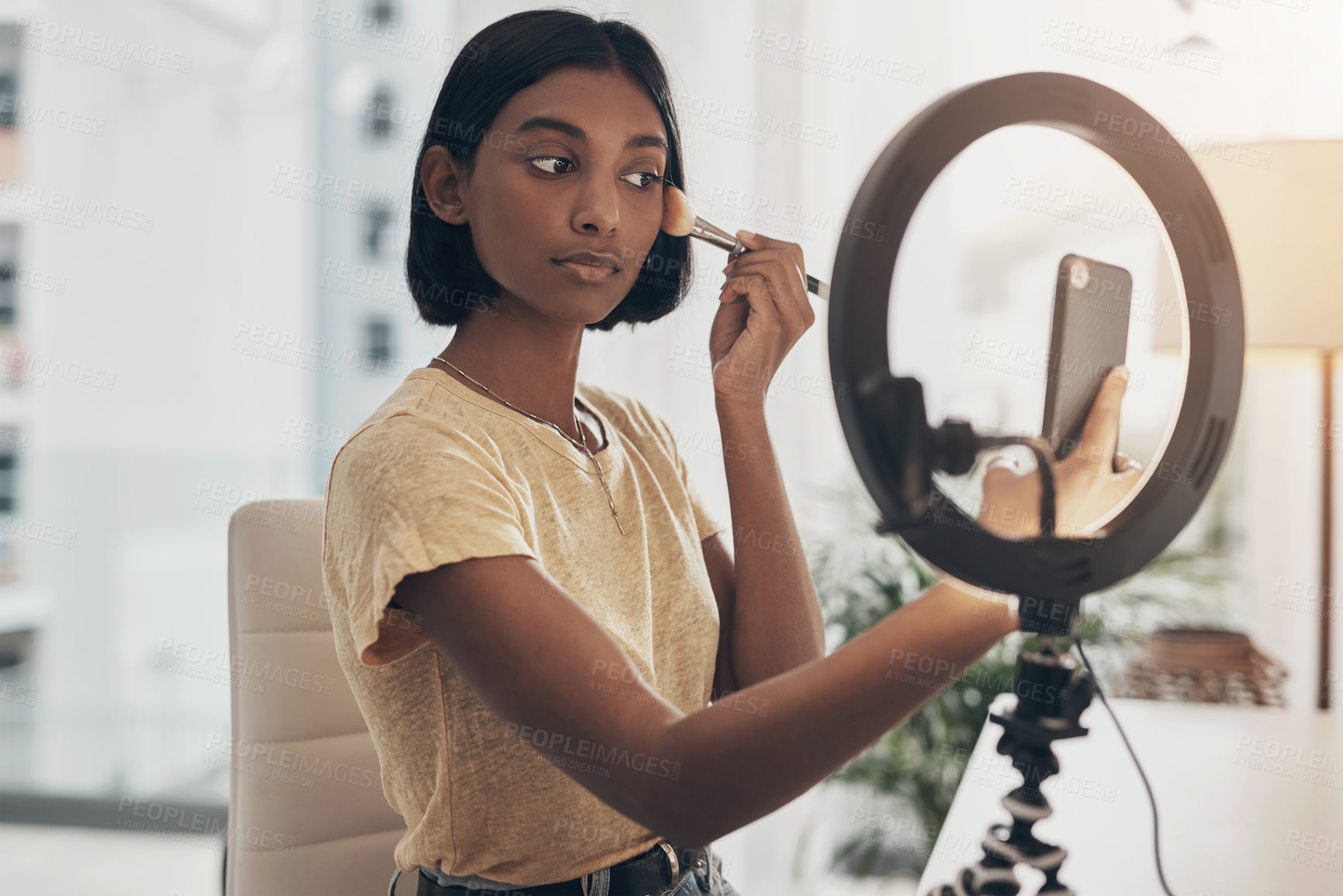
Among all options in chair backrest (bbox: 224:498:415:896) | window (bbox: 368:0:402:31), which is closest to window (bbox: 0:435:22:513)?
window (bbox: 368:0:402:31)

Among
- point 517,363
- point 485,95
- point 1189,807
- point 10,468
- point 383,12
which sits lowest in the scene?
point 1189,807

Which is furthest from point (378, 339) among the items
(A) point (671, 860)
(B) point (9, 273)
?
(A) point (671, 860)

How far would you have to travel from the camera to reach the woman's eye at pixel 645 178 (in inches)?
33.4

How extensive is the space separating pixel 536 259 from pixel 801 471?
1376 mm

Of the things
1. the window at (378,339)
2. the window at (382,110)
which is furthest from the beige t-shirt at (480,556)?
the window at (382,110)

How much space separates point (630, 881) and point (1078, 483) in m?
0.50

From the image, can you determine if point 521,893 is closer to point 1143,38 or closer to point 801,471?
point 801,471

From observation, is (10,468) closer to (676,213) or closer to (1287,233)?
(676,213)

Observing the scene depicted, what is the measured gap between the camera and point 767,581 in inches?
→ 39.4

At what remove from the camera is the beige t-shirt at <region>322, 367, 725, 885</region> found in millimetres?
671

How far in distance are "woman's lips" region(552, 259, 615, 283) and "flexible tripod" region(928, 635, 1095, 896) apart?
0.46m

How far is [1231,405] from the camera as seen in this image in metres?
0.57

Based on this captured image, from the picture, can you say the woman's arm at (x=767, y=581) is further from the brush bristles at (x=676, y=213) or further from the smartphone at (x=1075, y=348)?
the smartphone at (x=1075, y=348)

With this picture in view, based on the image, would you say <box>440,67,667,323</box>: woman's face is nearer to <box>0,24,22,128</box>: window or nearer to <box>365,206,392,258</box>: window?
<box>365,206,392,258</box>: window
